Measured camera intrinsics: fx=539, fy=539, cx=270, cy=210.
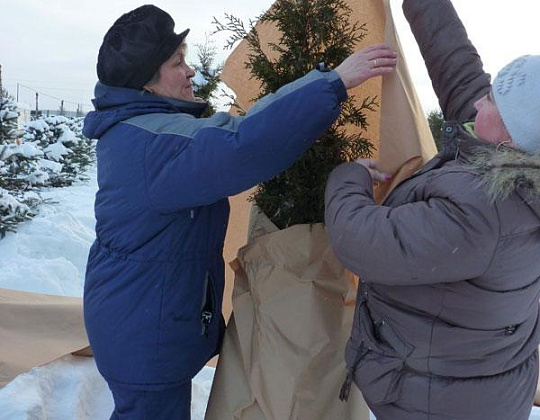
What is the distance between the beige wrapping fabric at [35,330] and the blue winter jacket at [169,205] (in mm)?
1639

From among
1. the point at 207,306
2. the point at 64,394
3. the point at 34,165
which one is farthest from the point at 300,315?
the point at 34,165

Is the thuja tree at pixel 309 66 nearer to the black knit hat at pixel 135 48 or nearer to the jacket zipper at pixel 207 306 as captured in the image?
the black knit hat at pixel 135 48

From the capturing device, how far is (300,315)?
184cm

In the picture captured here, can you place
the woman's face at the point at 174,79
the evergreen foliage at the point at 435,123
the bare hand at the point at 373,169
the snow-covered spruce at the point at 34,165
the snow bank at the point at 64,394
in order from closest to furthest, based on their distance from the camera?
the bare hand at the point at 373,169 → the woman's face at the point at 174,79 → the evergreen foliage at the point at 435,123 → the snow bank at the point at 64,394 → the snow-covered spruce at the point at 34,165

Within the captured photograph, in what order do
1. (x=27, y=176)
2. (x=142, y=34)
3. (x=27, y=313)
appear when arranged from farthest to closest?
1. (x=27, y=176)
2. (x=27, y=313)
3. (x=142, y=34)

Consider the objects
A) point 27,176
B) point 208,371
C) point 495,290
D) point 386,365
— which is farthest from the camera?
point 27,176

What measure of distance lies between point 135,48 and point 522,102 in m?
1.16

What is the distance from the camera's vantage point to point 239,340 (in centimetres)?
195

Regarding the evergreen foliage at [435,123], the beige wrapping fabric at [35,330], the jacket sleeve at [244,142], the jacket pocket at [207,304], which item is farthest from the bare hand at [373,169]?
the beige wrapping fabric at [35,330]

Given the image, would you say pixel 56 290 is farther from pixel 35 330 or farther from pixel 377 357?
pixel 377 357

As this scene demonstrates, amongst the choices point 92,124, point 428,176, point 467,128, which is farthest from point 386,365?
point 92,124

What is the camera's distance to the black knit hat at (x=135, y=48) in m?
1.73

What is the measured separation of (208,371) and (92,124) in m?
2.13

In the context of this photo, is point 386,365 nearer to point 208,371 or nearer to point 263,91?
point 263,91
